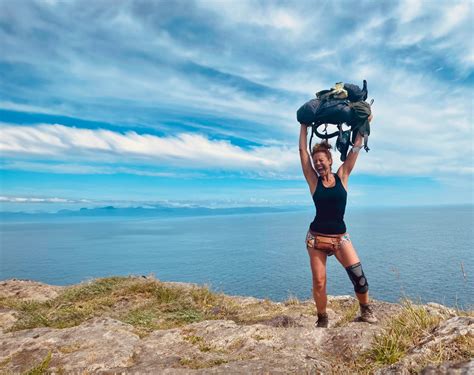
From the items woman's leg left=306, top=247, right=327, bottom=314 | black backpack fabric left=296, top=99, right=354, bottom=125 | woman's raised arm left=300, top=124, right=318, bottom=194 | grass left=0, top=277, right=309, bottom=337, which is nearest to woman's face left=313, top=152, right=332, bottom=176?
woman's raised arm left=300, top=124, right=318, bottom=194

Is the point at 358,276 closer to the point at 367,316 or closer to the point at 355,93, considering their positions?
the point at 367,316

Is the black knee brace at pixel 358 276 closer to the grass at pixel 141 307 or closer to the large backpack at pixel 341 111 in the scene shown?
the large backpack at pixel 341 111

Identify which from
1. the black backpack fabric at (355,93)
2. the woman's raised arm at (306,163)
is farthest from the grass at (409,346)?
the black backpack fabric at (355,93)

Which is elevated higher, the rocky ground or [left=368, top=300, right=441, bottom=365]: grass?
[left=368, top=300, right=441, bottom=365]: grass

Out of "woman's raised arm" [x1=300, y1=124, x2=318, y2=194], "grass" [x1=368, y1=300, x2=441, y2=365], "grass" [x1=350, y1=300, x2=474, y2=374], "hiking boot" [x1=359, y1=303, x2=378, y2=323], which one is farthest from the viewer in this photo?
"woman's raised arm" [x1=300, y1=124, x2=318, y2=194]

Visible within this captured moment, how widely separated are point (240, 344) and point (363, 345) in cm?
219

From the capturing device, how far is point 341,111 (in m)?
6.86

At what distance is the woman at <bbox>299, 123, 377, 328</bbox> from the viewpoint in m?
6.75

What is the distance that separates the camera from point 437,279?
5116cm

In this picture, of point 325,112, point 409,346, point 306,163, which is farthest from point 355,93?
point 409,346

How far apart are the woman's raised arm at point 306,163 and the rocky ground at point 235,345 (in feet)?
9.71

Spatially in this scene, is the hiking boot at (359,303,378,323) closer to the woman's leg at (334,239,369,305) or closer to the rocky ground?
the rocky ground

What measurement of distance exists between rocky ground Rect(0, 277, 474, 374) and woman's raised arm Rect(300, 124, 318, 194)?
2.96 meters

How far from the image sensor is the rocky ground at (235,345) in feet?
14.5
